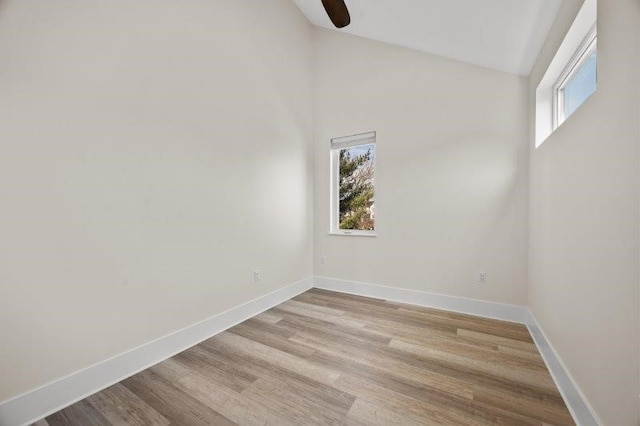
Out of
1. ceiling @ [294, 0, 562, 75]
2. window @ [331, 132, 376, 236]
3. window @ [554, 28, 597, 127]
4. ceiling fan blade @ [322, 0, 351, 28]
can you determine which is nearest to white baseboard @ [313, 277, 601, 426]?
window @ [331, 132, 376, 236]

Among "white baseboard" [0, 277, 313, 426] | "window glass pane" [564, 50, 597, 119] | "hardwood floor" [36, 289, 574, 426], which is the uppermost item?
"window glass pane" [564, 50, 597, 119]

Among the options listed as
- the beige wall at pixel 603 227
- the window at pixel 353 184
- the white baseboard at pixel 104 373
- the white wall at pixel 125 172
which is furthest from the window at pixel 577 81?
the white baseboard at pixel 104 373

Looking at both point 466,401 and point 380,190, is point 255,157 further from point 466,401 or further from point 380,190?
point 466,401

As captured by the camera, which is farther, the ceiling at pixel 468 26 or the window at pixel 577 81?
the ceiling at pixel 468 26

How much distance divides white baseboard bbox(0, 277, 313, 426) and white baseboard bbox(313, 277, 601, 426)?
1457 millimetres

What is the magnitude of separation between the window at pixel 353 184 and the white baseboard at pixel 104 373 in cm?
172

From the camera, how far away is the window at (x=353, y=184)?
3.45 metres

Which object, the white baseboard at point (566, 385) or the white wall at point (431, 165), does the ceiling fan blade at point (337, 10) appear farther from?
the white baseboard at point (566, 385)

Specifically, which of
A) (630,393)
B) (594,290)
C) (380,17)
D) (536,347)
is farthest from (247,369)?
(380,17)

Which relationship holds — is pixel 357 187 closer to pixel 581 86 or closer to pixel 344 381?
pixel 581 86

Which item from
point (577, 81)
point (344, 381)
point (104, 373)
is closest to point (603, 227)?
point (577, 81)

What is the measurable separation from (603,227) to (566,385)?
99cm

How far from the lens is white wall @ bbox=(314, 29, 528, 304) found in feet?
8.49

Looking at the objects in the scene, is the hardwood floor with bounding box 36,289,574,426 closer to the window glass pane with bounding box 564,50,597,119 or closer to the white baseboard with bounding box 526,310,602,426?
the white baseboard with bounding box 526,310,602,426
